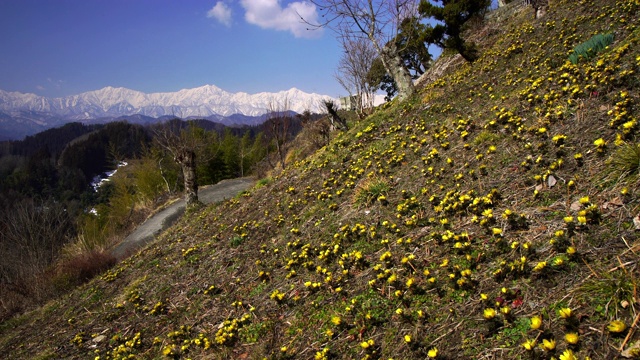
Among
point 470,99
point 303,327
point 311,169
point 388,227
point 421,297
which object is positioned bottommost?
point 303,327

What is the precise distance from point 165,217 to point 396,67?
63.2 feet

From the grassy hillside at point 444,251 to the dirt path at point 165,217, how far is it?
10.6m

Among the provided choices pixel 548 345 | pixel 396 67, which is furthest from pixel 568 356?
pixel 396 67

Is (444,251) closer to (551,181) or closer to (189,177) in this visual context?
(551,181)

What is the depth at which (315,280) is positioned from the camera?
4551 millimetres

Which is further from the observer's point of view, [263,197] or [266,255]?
[263,197]

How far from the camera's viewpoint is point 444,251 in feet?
12.3

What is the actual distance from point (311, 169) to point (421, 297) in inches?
264

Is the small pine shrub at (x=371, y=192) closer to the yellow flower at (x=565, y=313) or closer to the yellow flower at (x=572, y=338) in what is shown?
the yellow flower at (x=565, y=313)

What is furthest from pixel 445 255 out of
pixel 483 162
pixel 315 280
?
pixel 483 162

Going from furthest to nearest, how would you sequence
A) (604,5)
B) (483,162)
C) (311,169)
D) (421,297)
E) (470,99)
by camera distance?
(311,169) → (604,5) → (470,99) → (483,162) → (421,297)

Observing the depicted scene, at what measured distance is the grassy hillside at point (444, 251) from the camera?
103 inches

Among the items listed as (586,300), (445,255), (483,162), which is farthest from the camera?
(483,162)

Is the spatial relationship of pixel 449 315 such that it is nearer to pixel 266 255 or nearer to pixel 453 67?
pixel 266 255
